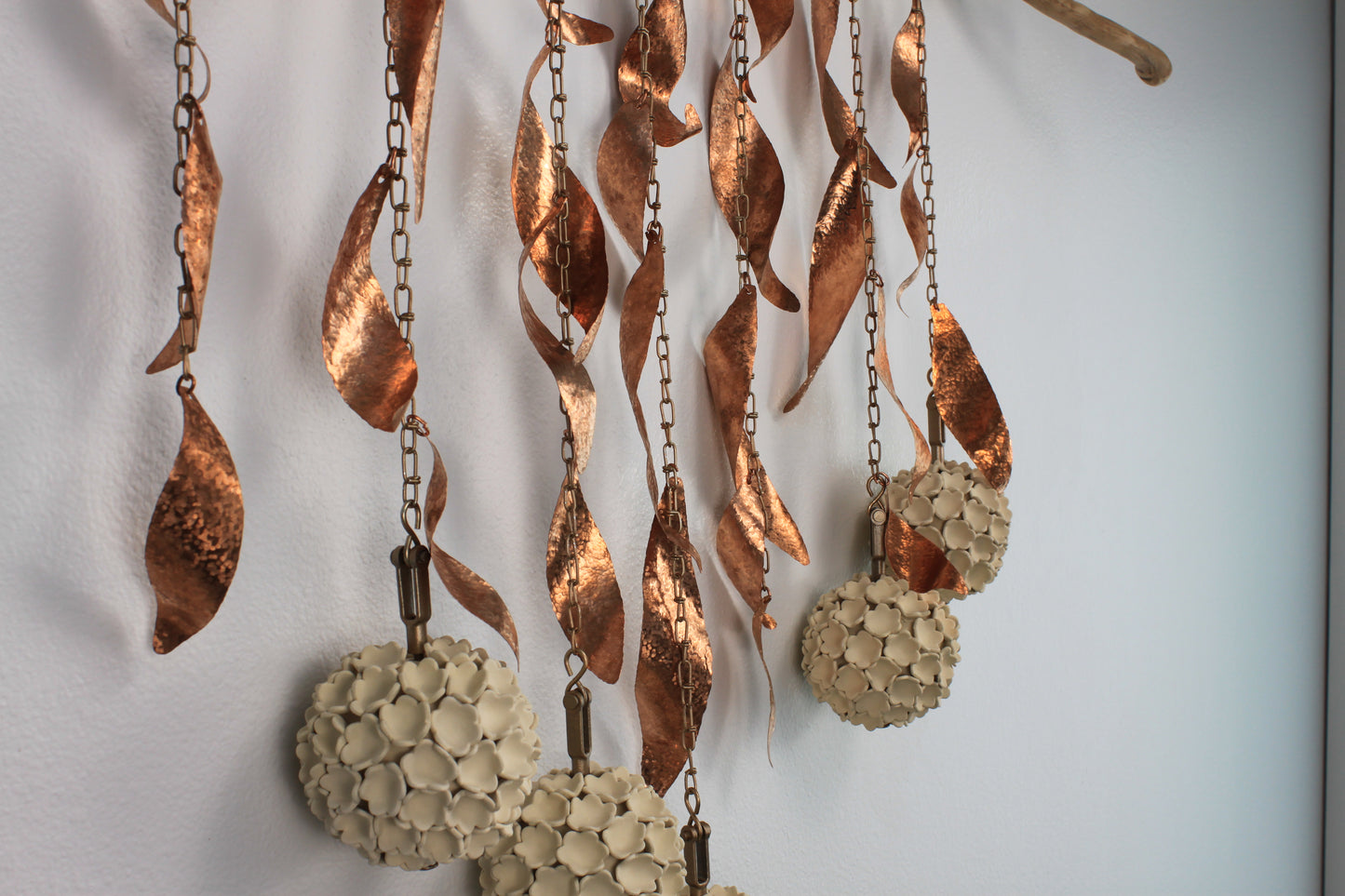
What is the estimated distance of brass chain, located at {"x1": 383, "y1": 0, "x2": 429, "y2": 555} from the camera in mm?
683

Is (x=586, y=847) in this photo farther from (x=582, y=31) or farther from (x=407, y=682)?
(x=582, y=31)

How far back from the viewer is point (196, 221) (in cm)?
60

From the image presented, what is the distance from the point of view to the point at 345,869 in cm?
69

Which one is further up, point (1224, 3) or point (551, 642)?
point (1224, 3)

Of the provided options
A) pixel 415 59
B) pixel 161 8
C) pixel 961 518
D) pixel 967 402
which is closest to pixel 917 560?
pixel 961 518

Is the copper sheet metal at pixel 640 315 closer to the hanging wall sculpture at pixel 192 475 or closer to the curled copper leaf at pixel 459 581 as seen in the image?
the curled copper leaf at pixel 459 581

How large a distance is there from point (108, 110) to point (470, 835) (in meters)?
0.50

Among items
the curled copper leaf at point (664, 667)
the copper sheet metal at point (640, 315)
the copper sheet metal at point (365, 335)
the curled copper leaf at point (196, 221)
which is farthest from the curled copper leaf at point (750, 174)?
the curled copper leaf at point (196, 221)

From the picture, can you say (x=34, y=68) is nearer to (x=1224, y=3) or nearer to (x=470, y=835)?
(x=470, y=835)

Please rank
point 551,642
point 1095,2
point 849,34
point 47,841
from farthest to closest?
point 1095,2 → point 849,34 → point 551,642 → point 47,841

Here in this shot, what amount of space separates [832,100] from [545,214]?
1.35ft

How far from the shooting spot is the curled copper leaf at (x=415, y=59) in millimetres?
692

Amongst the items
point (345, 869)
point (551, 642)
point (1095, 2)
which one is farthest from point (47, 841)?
point (1095, 2)

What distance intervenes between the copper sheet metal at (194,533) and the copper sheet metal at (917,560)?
2.16 feet
